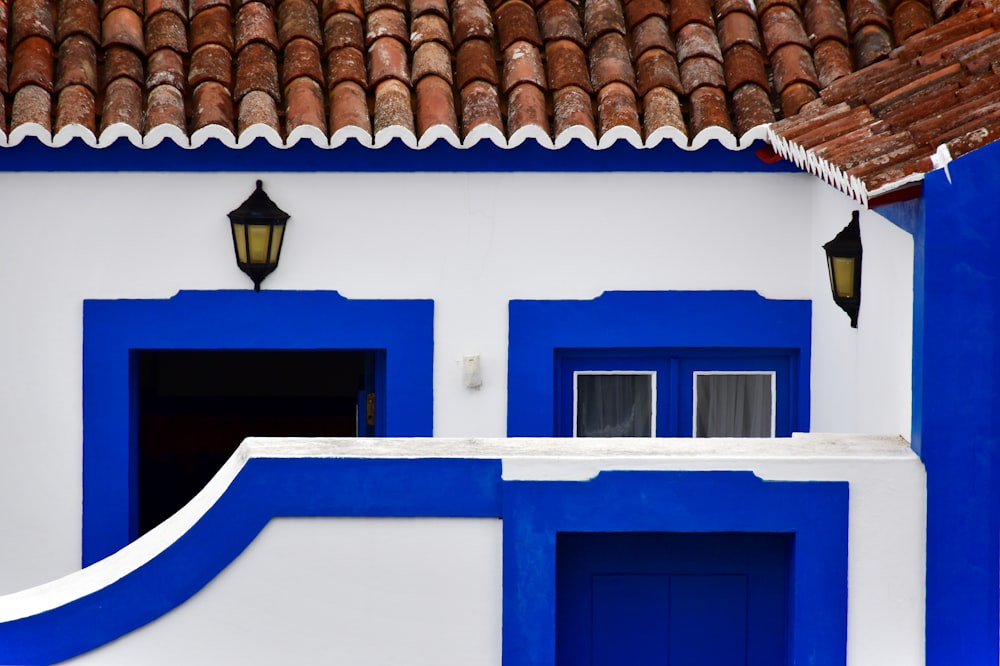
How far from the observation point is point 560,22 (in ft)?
23.7

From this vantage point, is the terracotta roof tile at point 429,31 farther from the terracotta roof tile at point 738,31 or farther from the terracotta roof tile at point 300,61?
the terracotta roof tile at point 738,31

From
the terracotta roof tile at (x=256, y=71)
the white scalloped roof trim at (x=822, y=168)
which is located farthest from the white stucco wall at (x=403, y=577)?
the terracotta roof tile at (x=256, y=71)

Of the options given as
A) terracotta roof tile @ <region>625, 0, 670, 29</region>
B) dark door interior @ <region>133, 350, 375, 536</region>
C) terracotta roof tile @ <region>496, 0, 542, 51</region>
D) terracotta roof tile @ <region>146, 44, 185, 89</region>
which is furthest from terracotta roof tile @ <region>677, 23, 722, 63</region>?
dark door interior @ <region>133, 350, 375, 536</region>

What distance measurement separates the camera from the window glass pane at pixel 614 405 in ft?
A: 24.1

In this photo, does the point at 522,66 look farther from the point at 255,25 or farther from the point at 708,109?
the point at 255,25

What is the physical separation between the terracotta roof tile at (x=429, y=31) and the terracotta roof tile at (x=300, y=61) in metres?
0.47

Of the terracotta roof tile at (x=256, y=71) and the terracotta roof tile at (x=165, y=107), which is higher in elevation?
the terracotta roof tile at (x=256, y=71)

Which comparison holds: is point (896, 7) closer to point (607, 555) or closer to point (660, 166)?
point (660, 166)

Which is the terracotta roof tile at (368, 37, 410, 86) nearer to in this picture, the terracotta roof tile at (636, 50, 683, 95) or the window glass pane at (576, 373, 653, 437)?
the terracotta roof tile at (636, 50, 683, 95)

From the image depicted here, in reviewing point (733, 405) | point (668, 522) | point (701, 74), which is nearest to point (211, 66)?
point (701, 74)

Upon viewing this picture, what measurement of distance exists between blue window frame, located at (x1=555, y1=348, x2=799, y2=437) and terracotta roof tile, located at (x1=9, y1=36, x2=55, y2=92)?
8.91ft

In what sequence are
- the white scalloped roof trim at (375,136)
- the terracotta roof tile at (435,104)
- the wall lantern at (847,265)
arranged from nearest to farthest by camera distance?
1. the wall lantern at (847,265)
2. the white scalloped roof trim at (375,136)
3. the terracotta roof tile at (435,104)

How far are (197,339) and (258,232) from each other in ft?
2.02

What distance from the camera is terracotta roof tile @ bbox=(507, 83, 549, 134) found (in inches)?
259
